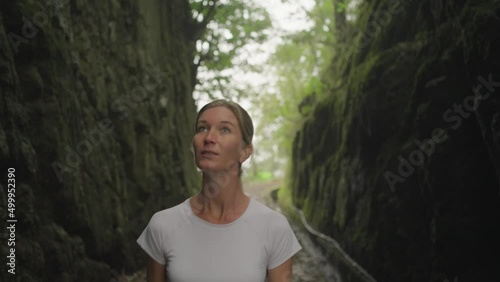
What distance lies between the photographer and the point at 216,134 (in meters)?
1.91

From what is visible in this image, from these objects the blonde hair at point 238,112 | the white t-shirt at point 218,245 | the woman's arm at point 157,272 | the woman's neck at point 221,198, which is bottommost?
the woman's arm at point 157,272

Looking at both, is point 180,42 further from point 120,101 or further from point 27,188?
point 27,188

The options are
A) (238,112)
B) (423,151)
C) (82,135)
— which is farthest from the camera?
(82,135)

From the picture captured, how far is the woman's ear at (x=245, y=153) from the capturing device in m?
2.03

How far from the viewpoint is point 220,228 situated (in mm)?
1903

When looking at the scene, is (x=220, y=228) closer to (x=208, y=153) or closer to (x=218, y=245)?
(x=218, y=245)

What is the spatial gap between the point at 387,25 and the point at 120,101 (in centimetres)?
607

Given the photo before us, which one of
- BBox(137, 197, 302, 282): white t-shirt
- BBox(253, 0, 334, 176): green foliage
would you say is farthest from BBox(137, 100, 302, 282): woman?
BBox(253, 0, 334, 176): green foliage

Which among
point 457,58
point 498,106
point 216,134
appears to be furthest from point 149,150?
point 216,134

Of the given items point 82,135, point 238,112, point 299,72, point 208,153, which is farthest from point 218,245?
point 299,72

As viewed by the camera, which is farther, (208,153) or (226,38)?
(226,38)

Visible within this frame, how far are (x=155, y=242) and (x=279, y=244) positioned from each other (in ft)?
1.74

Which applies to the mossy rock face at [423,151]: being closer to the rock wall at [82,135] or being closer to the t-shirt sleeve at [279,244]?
the t-shirt sleeve at [279,244]

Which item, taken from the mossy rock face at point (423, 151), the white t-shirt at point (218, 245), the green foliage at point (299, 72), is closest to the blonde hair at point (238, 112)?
the white t-shirt at point (218, 245)
